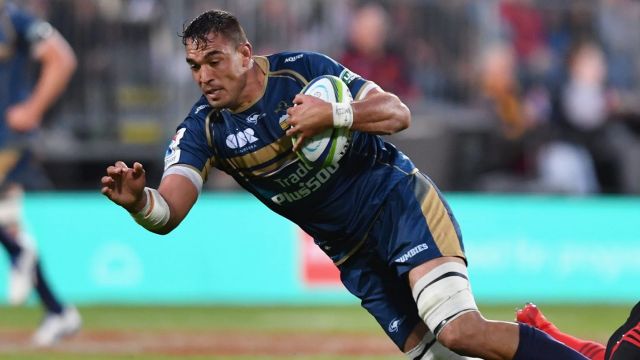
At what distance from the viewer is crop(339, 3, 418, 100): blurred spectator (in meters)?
16.2

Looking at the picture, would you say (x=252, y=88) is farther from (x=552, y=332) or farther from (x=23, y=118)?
(x=23, y=118)

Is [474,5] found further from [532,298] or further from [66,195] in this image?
[66,195]

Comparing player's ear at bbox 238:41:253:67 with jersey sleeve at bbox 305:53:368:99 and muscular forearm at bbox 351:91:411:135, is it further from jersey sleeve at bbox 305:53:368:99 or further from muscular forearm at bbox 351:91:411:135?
muscular forearm at bbox 351:91:411:135

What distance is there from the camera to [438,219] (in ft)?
21.8

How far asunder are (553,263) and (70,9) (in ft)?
22.9

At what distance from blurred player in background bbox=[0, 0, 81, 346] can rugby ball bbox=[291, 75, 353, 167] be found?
5065 mm

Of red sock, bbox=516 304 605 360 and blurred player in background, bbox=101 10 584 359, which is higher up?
blurred player in background, bbox=101 10 584 359

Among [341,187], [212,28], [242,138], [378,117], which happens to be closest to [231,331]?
[341,187]

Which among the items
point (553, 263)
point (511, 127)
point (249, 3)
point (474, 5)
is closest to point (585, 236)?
point (553, 263)

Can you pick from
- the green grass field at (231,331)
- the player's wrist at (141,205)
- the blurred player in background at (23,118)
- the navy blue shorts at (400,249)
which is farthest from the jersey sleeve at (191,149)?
the blurred player in background at (23,118)

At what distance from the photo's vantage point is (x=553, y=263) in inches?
625

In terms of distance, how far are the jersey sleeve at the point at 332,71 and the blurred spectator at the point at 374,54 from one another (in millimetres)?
9310

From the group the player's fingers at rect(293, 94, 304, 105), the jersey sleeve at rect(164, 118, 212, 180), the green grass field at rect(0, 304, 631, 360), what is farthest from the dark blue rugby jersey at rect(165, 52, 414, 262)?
the green grass field at rect(0, 304, 631, 360)

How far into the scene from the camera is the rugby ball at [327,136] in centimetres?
629
